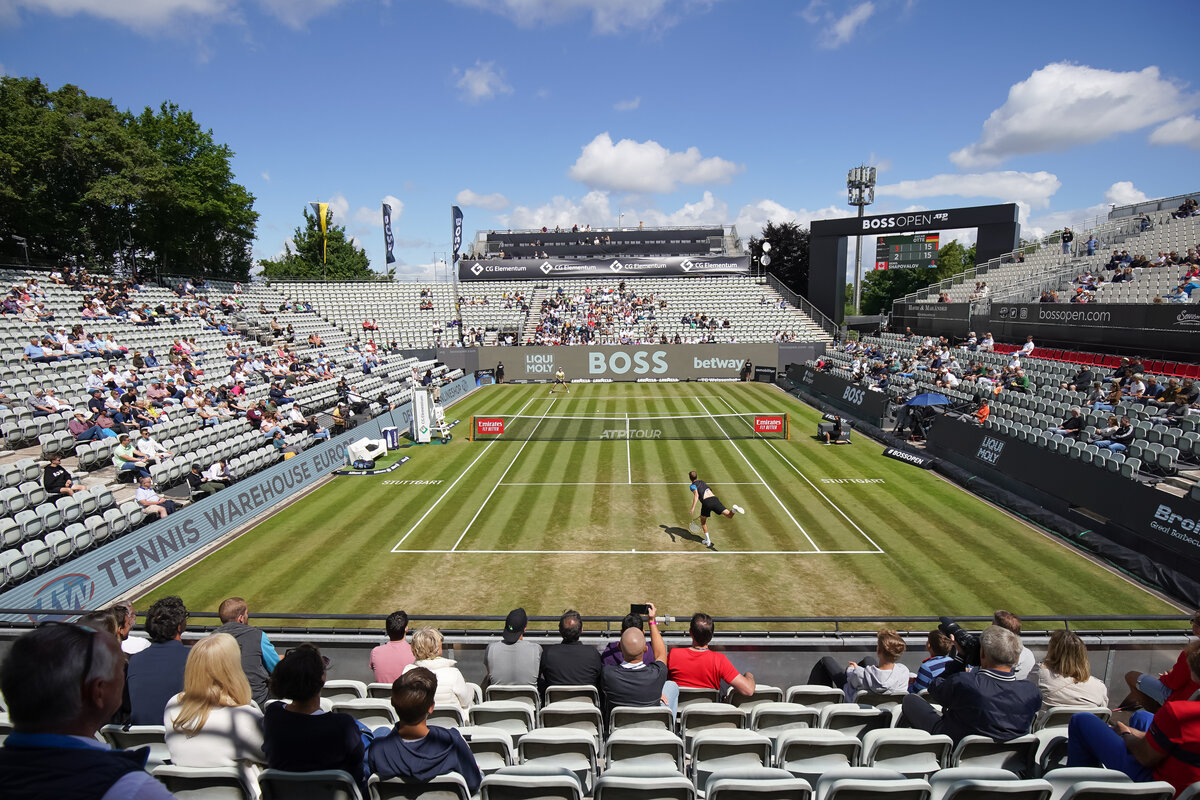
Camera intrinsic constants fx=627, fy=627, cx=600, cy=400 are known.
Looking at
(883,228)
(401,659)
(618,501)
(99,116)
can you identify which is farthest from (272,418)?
(883,228)

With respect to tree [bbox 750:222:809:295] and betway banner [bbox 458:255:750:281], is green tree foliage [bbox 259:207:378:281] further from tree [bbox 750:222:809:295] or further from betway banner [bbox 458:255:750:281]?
tree [bbox 750:222:809:295]

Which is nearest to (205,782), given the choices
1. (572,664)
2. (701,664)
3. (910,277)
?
(572,664)

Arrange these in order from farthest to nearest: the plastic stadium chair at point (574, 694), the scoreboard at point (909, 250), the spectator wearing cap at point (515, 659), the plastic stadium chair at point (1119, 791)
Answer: the scoreboard at point (909, 250), the spectator wearing cap at point (515, 659), the plastic stadium chair at point (574, 694), the plastic stadium chair at point (1119, 791)

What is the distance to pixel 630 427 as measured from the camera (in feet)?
102

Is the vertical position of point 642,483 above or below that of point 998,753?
below

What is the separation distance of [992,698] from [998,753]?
42cm

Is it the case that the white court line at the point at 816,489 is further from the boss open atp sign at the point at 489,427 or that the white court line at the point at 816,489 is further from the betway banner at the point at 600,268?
the betway banner at the point at 600,268

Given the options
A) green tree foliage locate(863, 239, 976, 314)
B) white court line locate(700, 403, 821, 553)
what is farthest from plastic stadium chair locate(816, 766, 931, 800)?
green tree foliage locate(863, 239, 976, 314)

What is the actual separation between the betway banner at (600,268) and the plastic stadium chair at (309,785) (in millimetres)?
63207

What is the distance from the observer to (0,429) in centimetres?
1842

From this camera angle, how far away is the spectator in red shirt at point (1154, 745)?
13.2ft

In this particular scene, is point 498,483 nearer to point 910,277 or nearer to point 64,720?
point 64,720

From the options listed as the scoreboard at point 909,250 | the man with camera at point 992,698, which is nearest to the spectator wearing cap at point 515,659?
the man with camera at point 992,698

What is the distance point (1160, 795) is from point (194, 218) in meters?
61.6
